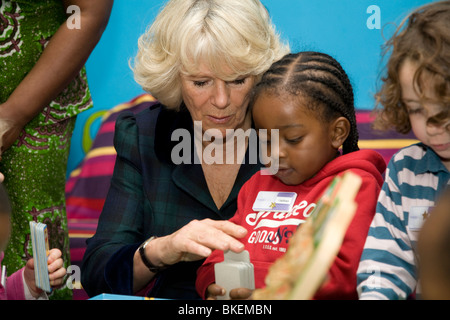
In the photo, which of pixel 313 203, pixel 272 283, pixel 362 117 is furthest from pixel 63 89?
pixel 362 117

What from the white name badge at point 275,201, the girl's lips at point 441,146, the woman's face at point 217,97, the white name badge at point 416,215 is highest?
the woman's face at point 217,97

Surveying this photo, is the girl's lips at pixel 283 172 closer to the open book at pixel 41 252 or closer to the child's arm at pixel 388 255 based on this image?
the child's arm at pixel 388 255

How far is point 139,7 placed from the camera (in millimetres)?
3049

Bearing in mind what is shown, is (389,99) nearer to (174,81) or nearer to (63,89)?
(174,81)

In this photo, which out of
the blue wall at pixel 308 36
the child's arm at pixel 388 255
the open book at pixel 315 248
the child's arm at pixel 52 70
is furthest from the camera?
the blue wall at pixel 308 36

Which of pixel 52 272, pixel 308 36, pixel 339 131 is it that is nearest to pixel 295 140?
pixel 339 131

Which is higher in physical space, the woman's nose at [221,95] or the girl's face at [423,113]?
the woman's nose at [221,95]

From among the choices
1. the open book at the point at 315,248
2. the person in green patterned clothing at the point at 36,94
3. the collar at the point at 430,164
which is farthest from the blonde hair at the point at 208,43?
the open book at the point at 315,248

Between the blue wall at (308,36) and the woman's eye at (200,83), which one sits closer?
the woman's eye at (200,83)

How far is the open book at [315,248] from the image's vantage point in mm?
756

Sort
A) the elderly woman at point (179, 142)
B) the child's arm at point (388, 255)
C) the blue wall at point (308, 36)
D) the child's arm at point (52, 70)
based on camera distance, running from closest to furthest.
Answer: the child's arm at point (388, 255)
the elderly woman at point (179, 142)
the child's arm at point (52, 70)
the blue wall at point (308, 36)

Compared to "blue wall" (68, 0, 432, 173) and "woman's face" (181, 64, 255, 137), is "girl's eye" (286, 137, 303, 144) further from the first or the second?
"blue wall" (68, 0, 432, 173)

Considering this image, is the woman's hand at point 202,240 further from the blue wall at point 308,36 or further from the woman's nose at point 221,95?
the blue wall at point 308,36

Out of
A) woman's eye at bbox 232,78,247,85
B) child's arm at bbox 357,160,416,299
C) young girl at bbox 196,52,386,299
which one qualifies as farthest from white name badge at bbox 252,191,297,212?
woman's eye at bbox 232,78,247,85
